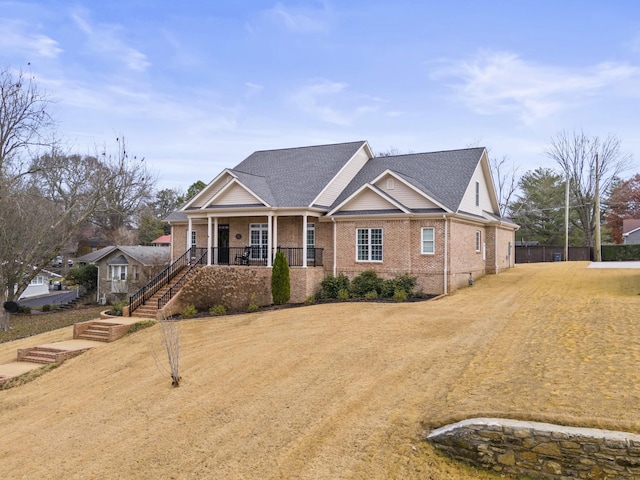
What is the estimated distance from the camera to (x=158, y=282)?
21.4m

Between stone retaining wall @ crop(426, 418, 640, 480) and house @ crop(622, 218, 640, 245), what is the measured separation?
A: 155ft

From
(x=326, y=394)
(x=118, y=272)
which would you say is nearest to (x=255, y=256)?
(x=326, y=394)

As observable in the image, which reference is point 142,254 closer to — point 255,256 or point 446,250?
point 255,256

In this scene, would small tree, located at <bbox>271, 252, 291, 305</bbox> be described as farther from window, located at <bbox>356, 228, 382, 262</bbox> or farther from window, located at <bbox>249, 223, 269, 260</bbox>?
window, located at <bbox>249, 223, 269, 260</bbox>

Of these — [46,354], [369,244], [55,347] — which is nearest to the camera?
[46,354]

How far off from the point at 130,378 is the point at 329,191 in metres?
13.6

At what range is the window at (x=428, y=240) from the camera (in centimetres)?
2019

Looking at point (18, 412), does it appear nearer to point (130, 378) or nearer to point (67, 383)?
point (67, 383)

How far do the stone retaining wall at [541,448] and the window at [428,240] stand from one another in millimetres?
13741

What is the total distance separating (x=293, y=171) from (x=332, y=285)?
302 inches

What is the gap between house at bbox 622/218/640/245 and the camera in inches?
1813

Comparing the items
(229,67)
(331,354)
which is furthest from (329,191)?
(331,354)

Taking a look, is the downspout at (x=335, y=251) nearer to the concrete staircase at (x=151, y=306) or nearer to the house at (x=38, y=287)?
the concrete staircase at (x=151, y=306)

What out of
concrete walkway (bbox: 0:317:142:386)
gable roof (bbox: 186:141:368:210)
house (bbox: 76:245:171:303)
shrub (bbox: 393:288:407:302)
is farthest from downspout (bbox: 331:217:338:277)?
house (bbox: 76:245:171:303)
